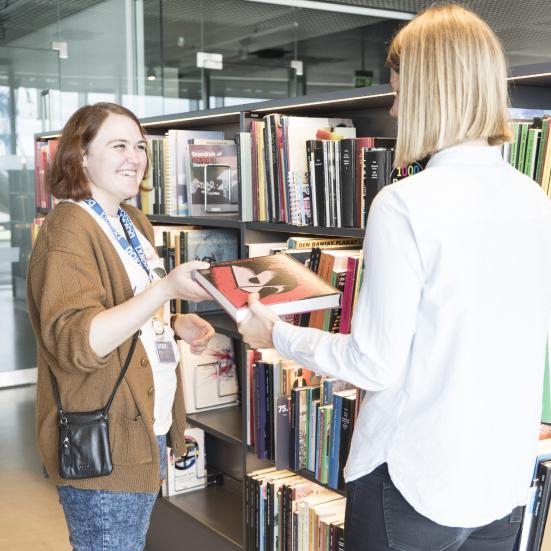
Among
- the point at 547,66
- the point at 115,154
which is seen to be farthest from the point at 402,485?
the point at 115,154

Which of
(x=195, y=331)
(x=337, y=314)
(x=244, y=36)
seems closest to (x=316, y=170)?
(x=337, y=314)

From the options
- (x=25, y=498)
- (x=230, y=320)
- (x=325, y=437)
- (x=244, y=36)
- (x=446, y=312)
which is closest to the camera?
(x=446, y=312)

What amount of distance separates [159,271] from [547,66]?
3.52 ft

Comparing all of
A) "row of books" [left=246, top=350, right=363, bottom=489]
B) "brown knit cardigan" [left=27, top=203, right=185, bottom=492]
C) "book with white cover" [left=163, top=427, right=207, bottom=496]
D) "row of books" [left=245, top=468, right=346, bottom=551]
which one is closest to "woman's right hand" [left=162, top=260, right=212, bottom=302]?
"brown knit cardigan" [left=27, top=203, right=185, bottom=492]

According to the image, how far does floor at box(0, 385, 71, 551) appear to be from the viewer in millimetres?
3391

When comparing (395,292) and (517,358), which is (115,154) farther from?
(517,358)

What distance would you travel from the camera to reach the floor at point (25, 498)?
3.39 m

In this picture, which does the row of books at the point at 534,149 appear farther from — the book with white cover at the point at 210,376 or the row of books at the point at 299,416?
the book with white cover at the point at 210,376

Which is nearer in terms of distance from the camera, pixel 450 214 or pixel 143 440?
pixel 450 214

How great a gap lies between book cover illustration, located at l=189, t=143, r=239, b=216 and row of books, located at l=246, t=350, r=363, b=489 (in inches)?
27.6

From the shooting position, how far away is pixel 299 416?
245 cm

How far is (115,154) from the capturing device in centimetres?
199

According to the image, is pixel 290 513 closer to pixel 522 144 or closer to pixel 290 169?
pixel 290 169

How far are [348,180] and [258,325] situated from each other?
80cm
